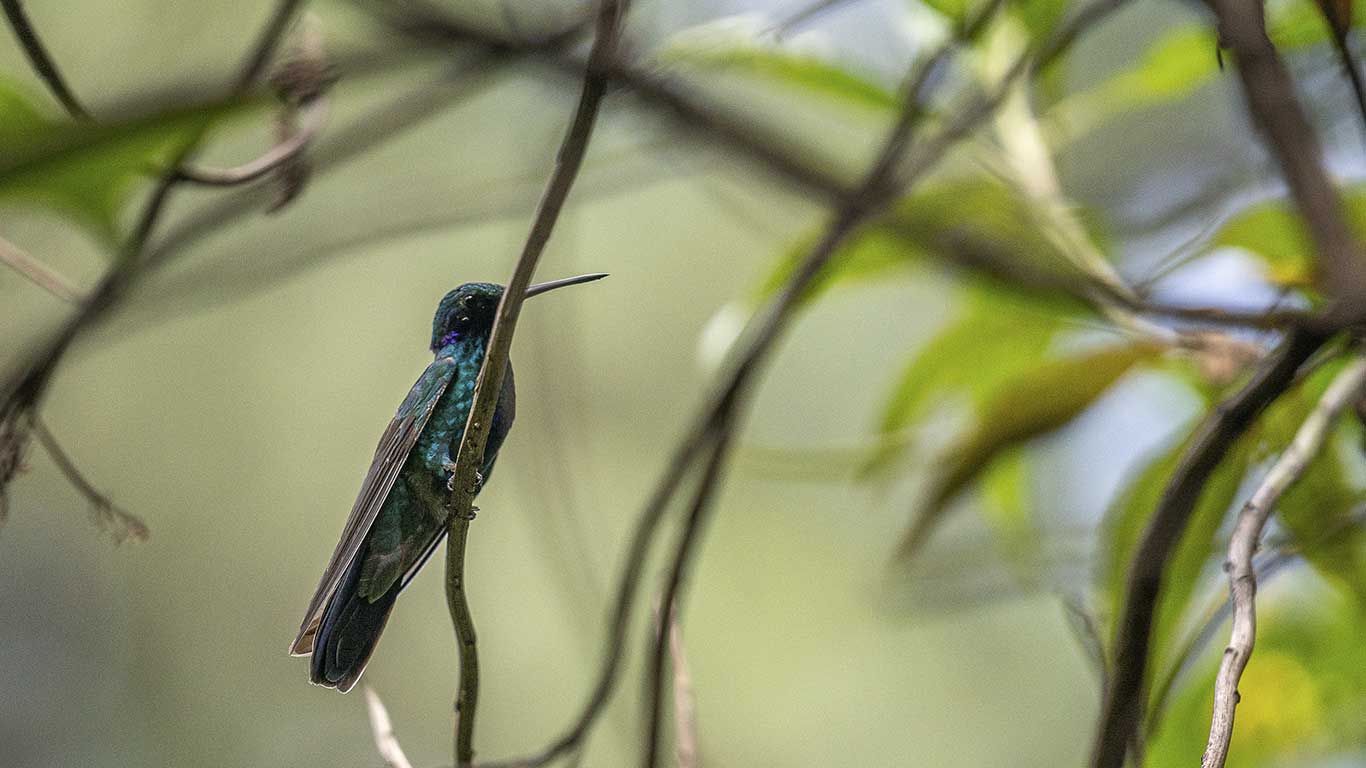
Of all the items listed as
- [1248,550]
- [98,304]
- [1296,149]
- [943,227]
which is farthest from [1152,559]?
[98,304]

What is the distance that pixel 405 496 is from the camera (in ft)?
3.39

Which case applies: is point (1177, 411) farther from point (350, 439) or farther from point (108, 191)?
point (108, 191)

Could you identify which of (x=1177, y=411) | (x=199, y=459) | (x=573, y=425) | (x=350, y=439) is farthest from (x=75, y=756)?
(x=1177, y=411)

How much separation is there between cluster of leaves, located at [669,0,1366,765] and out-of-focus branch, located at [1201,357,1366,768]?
0.12m

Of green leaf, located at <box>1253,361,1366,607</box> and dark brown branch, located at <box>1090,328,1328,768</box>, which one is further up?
green leaf, located at <box>1253,361,1366,607</box>

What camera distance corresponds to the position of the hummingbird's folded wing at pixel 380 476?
0.75m

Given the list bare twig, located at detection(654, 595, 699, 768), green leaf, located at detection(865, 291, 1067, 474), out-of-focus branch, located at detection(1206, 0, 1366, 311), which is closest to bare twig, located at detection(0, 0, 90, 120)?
bare twig, located at detection(654, 595, 699, 768)

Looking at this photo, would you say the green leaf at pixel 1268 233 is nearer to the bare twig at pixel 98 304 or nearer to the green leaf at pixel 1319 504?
the green leaf at pixel 1319 504

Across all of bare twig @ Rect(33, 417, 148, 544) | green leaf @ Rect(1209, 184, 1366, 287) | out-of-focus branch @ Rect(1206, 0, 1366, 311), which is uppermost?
green leaf @ Rect(1209, 184, 1366, 287)

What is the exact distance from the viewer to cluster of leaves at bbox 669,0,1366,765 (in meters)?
1.51

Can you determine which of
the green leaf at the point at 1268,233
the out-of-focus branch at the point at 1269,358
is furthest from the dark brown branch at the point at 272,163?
the green leaf at the point at 1268,233

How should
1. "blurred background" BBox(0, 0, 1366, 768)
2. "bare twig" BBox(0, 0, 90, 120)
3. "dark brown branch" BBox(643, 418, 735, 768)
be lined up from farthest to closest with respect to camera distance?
1. "blurred background" BBox(0, 0, 1366, 768)
2. "dark brown branch" BBox(643, 418, 735, 768)
3. "bare twig" BBox(0, 0, 90, 120)

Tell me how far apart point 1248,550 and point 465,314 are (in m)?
0.67

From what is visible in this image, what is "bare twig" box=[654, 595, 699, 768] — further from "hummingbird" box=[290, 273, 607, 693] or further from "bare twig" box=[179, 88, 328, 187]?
"bare twig" box=[179, 88, 328, 187]
